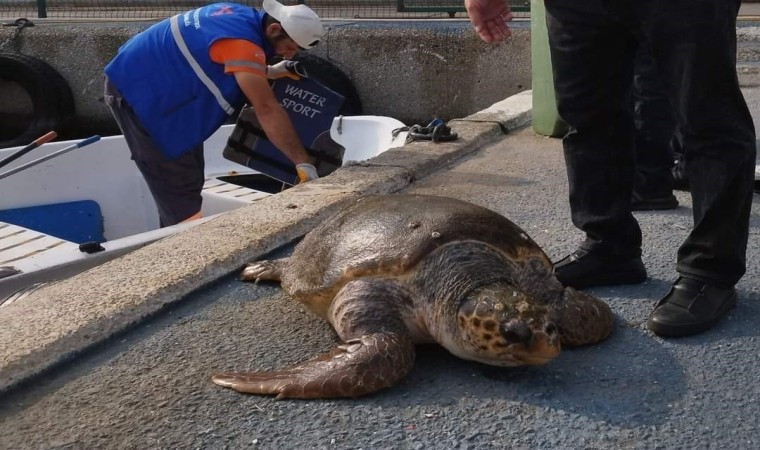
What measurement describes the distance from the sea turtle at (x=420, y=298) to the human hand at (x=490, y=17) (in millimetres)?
684

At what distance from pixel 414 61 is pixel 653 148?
223 inches

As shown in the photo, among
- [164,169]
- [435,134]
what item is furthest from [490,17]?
[164,169]

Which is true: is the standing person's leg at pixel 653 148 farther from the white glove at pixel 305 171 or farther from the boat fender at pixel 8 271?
the boat fender at pixel 8 271

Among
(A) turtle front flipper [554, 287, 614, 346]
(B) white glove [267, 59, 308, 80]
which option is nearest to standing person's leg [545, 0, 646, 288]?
(A) turtle front flipper [554, 287, 614, 346]

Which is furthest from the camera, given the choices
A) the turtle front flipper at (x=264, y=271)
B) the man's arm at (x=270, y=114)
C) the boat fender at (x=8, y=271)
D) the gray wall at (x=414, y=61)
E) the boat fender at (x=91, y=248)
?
the gray wall at (x=414, y=61)

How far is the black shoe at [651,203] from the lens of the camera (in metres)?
3.94

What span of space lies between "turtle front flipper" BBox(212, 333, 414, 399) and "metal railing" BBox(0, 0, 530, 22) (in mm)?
9921

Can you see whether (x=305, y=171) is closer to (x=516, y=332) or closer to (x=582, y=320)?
(x=582, y=320)

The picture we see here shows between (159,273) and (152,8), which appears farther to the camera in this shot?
(152,8)

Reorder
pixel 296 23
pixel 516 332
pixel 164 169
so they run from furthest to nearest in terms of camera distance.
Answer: pixel 164 169 → pixel 296 23 → pixel 516 332

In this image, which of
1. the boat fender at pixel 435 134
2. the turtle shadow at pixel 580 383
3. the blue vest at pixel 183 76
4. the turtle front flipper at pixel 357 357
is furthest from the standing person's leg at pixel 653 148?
the blue vest at pixel 183 76

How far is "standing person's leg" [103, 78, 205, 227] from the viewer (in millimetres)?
5676

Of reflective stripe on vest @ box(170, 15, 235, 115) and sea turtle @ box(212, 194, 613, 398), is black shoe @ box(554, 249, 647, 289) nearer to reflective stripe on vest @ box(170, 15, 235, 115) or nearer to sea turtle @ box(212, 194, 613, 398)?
sea turtle @ box(212, 194, 613, 398)

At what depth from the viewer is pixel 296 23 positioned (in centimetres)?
552
